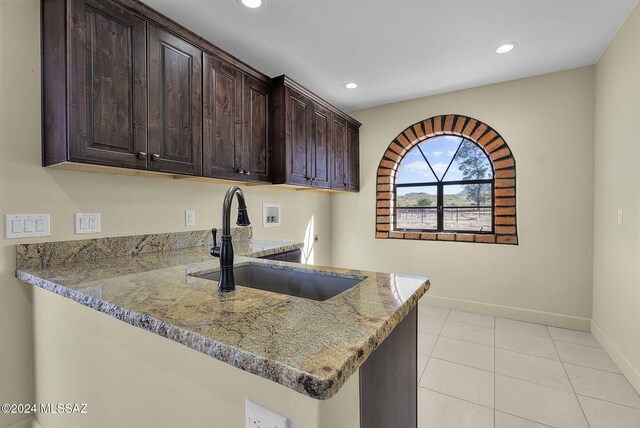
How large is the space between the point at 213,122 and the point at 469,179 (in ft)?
8.89

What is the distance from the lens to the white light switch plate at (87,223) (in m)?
1.65

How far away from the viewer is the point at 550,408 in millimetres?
1709

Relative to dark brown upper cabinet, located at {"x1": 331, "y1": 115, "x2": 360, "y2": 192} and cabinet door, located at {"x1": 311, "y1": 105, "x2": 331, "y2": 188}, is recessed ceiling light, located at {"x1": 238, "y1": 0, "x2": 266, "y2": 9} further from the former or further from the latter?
dark brown upper cabinet, located at {"x1": 331, "y1": 115, "x2": 360, "y2": 192}

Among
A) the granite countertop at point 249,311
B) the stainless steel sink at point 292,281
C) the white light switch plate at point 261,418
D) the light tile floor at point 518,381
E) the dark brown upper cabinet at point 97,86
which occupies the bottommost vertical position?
the light tile floor at point 518,381

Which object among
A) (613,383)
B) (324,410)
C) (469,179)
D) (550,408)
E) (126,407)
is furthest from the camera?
(469,179)

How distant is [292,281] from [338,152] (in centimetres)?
230

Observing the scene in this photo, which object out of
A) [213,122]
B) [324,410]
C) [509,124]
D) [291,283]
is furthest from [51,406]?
[509,124]

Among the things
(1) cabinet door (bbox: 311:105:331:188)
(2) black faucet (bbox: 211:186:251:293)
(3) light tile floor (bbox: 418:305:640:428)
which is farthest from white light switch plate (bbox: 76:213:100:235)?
(3) light tile floor (bbox: 418:305:640:428)

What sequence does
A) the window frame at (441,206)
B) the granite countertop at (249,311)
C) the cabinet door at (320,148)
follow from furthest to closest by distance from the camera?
the window frame at (441,206)
the cabinet door at (320,148)
the granite countertop at (249,311)

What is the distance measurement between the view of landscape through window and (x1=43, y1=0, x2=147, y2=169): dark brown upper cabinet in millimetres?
2893

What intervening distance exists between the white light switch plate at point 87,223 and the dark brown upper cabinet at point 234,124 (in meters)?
0.68

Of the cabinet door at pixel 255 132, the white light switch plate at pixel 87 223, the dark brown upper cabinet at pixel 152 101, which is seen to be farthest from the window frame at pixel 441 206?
the white light switch plate at pixel 87 223

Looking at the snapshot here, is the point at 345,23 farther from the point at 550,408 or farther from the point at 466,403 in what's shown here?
the point at 550,408

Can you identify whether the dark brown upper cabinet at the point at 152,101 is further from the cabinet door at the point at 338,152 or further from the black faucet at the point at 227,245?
the black faucet at the point at 227,245
